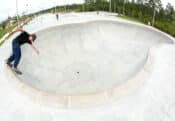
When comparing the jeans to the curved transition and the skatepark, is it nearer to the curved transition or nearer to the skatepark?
the skatepark

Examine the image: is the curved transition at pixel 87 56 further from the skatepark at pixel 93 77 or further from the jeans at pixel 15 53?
the jeans at pixel 15 53

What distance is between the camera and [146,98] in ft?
45.2

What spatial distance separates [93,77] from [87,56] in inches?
103

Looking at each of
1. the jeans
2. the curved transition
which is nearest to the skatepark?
the curved transition

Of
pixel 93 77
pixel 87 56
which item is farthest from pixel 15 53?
pixel 87 56

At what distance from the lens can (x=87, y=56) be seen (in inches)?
739

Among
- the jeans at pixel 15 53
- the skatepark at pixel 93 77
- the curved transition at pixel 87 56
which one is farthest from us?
the curved transition at pixel 87 56

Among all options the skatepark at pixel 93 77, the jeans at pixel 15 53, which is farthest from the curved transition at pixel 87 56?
the jeans at pixel 15 53

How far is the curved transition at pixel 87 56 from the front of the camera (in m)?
15.8

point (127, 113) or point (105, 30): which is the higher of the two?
point (105, 30)

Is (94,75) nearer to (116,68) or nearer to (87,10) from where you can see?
(116,68)

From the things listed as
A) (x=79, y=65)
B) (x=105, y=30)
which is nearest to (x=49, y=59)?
(x=79, y=65)

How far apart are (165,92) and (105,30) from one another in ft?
26.4

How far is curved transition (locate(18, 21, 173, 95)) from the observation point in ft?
51.7
